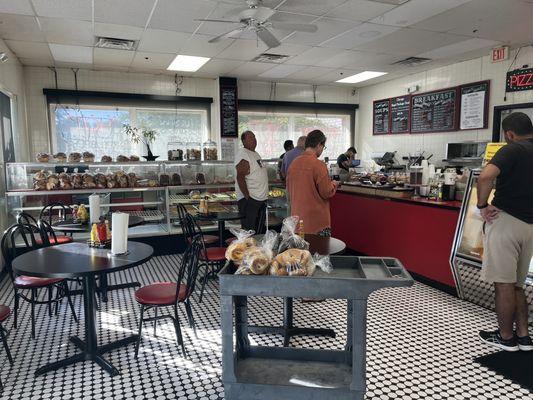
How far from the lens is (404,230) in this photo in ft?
15.3

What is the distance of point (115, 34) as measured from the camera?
540 centimetres

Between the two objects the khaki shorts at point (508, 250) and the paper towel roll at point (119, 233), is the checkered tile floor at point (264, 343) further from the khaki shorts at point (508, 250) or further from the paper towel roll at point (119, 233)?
the paper towel roll at point (119, 233)

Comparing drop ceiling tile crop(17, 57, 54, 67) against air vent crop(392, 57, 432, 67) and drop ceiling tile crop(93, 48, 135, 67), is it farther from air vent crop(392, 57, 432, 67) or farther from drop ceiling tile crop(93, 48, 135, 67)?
air vent crop(392, 57, 432, 67)

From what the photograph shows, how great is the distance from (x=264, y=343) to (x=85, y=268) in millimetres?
1481

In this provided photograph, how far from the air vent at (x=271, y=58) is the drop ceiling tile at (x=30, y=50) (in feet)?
10.8

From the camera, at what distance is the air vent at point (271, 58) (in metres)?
6.72

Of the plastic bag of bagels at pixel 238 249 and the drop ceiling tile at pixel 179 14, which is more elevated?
the drop ceiling tile at pixel 179 14

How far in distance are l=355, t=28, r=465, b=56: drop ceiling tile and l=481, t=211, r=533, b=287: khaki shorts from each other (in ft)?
11.4

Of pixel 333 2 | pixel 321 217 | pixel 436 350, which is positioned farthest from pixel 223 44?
pixel 436 350

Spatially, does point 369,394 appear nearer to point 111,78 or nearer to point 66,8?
point 66,8

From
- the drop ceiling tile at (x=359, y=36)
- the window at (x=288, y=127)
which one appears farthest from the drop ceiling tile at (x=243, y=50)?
the window at (x=288, y=127)

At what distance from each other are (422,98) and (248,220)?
5.07m

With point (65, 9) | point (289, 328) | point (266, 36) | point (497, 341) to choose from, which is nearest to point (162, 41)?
point (65, 9)

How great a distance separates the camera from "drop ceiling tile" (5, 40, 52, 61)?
5797 mm
